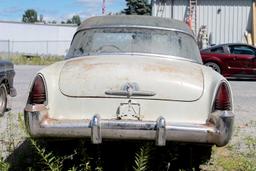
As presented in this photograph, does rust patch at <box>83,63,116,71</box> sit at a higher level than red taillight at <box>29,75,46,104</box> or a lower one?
higher

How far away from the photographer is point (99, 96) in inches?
221

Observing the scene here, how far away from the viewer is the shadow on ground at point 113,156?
19.1ft

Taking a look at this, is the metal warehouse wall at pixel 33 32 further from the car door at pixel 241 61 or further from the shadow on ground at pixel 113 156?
the shadow on ground at pixel 113 156

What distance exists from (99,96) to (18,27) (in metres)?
52.8

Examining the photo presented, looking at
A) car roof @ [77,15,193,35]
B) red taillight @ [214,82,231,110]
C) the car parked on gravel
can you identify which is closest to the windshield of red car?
car roof @ [77,15,193,35]

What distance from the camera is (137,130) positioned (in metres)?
5.33

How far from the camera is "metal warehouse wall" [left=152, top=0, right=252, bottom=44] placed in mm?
36375

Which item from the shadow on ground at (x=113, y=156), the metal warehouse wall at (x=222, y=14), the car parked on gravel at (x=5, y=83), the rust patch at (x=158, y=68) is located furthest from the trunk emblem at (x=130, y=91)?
the metal warehouse wall at (x=222, y=14)

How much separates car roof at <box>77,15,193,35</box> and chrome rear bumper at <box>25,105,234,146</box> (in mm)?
1940

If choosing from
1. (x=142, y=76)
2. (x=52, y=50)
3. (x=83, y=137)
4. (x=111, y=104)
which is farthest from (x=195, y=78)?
(x=52, y=50)

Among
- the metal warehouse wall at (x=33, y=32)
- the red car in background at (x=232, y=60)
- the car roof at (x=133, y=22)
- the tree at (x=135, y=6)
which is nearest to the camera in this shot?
the car roof at (x=133, y=22)

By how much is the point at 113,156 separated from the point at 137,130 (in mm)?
1464

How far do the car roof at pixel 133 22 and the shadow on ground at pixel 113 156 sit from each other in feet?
5.31

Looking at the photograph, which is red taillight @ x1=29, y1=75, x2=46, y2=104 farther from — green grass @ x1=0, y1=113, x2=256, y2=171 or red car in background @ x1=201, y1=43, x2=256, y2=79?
red car in background @ x1=201, y1=43, x2=256, y2=79
